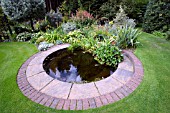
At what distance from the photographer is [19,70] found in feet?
12.7

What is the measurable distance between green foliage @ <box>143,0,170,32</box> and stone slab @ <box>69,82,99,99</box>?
5965 mm

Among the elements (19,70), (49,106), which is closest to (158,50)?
(49,106)

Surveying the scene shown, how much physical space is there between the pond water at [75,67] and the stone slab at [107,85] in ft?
1.09

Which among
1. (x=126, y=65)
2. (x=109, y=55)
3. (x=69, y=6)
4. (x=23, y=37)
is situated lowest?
(x=126, y=65)

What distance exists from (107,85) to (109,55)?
3.95ft

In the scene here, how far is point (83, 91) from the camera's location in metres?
3.00

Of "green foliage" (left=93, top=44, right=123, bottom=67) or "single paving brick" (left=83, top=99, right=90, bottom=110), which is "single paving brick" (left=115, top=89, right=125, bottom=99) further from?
"green foliage" (left=93, top=44, right=123, bottom=67)

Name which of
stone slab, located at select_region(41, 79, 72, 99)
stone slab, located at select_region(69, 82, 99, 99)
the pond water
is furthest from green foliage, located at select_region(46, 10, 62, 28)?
stone slab, located at select_region(69, 82, 99, 99)

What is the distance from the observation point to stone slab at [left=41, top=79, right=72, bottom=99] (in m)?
2.92

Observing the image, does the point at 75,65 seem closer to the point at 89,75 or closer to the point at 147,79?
the point at 89,75

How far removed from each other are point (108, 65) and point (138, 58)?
941 mm


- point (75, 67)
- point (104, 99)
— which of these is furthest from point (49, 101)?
point (75, 67)

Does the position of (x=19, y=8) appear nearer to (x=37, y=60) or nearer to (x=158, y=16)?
(x=37, y=60)

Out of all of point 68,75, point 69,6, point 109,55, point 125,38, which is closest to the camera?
point 68,75
